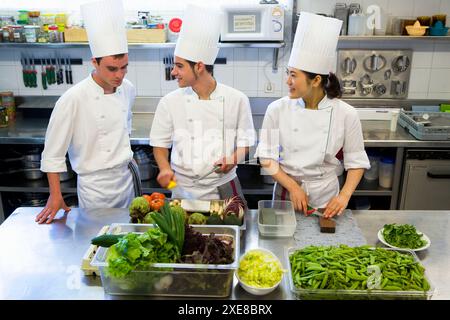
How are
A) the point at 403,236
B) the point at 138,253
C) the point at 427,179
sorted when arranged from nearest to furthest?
the point at 138,253 < the point at 403,236 < the point at 427,179

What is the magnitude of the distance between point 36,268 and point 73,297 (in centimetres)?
26

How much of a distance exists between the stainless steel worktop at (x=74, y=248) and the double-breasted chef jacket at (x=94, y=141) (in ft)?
0.92

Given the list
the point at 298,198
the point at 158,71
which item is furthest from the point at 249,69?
the point at 298,198

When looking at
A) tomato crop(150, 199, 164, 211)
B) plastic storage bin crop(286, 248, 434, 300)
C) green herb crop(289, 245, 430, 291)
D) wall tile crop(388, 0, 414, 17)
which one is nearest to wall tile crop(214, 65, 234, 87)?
wall tile crop(388, 0, 414, 17)

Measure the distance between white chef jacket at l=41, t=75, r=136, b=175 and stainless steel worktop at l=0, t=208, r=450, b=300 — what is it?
A: 305 mm

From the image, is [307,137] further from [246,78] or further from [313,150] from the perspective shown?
[246,78]

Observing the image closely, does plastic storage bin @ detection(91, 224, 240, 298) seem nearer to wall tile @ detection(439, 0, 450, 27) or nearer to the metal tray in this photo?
the metal tray

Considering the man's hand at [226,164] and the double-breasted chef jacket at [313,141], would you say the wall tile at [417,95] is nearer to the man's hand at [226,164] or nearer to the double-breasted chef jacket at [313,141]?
the double-breasted chef jacket at [313,141]

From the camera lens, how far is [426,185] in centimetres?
330

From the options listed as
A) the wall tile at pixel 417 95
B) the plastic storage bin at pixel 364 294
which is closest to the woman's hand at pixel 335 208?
the plastic storage bin at pixel 364 294

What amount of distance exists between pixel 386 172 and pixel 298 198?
5.32 ft

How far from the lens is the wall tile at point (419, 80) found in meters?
3.78

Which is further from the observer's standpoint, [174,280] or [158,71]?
[158,71]

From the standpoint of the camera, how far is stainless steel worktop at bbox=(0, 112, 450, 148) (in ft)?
10.6
